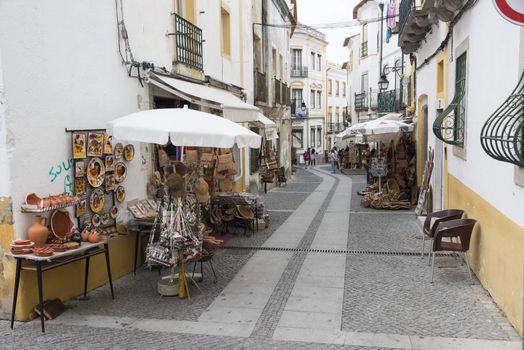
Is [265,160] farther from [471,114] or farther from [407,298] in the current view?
[407,298]

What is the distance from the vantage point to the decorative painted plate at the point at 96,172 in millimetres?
6588

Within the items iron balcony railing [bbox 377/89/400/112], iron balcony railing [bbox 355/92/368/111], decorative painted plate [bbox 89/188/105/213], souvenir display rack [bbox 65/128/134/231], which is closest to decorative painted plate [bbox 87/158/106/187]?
souvenir display rack [bbox 65/128/134/231]

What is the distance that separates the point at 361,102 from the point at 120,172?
93.8ft

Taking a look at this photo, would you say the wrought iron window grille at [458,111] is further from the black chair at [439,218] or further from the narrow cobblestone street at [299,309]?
the narrow cobblestone street at [299,309]

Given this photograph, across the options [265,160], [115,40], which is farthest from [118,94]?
[265,160]

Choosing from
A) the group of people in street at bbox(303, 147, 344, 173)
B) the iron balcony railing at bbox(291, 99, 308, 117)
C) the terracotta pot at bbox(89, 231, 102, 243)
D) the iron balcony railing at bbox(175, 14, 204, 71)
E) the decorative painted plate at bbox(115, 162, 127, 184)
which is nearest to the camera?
the terracotta pot at bbox(89, 231, 102, 243)

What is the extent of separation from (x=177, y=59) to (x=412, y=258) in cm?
566

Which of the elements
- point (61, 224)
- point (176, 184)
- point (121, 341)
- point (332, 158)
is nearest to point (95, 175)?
point (61, 224)

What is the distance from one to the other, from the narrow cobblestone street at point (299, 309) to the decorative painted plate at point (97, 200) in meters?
1.15

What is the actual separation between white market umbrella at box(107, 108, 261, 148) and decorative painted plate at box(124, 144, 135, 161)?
1.23 metres

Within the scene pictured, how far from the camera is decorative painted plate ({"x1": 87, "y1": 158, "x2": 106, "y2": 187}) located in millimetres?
6588

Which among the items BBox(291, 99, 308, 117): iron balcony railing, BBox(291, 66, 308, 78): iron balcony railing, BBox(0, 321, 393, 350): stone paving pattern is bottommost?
BBox(0, 321, 393, 350): stone paving pattern

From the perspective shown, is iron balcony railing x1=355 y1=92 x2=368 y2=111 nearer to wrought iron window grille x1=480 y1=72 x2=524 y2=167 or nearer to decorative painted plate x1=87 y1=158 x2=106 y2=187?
decorative painted plate x1=87 y1=158 x2=106 y2=187

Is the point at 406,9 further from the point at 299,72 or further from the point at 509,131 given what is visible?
the point at 299,72
